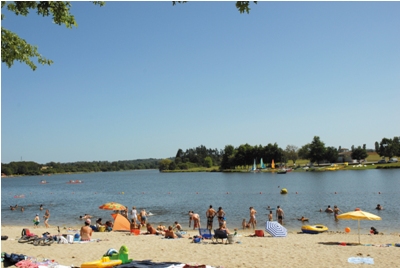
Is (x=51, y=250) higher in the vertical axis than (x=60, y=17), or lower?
lower

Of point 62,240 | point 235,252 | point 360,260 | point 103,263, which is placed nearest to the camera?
point 103,263

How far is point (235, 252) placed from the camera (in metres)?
13.5

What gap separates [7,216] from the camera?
3672 cm

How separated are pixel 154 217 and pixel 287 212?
11.8 m

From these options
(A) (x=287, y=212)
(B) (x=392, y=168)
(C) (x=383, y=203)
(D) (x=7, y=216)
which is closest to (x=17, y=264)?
(A) (x=287, y=212)

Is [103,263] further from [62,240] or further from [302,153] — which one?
[302,153]

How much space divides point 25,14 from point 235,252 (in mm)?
10467

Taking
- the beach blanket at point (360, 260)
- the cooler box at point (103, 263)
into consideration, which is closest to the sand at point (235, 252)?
the beach blanket at point (360, 260)

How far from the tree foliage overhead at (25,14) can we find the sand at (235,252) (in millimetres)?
6988

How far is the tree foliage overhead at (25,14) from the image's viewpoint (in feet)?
→ 24.4

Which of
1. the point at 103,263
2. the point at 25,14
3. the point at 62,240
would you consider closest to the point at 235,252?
the point at 103,263

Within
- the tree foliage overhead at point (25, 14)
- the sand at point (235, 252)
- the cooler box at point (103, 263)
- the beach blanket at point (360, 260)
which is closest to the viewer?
the tree foliage overhead at point (25, 14)

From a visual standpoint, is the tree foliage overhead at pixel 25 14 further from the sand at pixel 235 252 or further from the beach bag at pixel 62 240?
the beach bag at pixel 62 240

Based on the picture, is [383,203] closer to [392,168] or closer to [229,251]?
[229,251]
